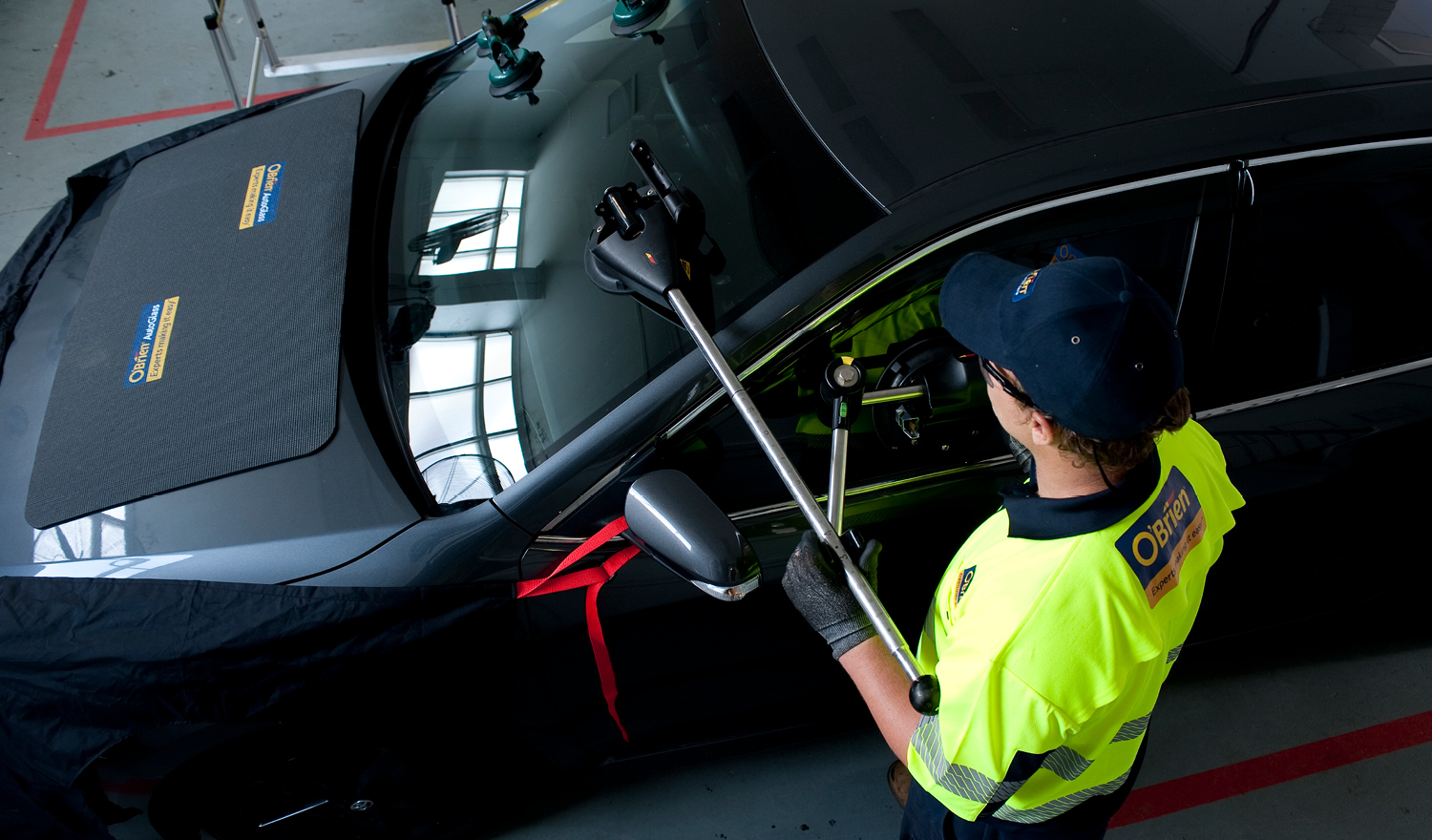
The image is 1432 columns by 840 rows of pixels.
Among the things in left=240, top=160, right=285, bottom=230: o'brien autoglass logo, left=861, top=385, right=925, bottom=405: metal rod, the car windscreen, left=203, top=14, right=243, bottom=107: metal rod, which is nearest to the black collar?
left=861, top=385, right=925, bottom=405: metal rod

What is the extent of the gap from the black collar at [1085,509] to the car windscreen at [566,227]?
0.61 m

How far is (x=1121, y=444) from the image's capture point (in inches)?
46.2

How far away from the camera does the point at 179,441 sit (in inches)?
67.7

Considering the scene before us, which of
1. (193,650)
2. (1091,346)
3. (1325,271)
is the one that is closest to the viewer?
(1091,346)

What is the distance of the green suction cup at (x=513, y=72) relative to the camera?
7.35 feet

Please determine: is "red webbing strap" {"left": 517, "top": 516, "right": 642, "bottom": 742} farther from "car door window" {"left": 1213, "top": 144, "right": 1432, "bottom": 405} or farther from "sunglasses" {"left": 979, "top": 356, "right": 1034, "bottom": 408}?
"car door window" {"left": 1213, "top": 144, "right": 1432, "bottom": 405}

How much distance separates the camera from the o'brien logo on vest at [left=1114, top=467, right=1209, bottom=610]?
3.93 feet

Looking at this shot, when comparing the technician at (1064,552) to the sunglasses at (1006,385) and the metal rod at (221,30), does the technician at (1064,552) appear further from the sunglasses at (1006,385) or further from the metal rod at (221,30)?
the metal rod at (221,30)

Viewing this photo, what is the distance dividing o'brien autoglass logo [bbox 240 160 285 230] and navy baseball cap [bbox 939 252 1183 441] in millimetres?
1700

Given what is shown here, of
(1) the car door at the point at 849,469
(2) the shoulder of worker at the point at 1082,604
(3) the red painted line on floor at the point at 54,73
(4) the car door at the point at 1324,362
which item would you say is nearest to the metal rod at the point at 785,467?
(1) the car door at the point at 849,469

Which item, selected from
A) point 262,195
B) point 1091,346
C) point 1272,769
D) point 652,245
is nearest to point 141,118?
point 262,195

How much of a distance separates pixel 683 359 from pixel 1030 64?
90 cm

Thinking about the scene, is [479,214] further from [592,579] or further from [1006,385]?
[1006,385]

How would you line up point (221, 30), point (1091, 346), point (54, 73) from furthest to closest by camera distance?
point (54, 73), point (221, 30), point (1091, 346)
